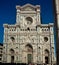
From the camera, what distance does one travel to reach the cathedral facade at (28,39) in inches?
1852

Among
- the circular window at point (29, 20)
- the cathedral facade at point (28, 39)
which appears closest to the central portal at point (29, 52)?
the cathedral facade at point (28, 39)

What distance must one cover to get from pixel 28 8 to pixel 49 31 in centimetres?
777

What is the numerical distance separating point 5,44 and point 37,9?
11.4 metres

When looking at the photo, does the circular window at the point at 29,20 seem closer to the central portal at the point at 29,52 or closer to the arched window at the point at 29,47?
the arched window at the point at 29,47

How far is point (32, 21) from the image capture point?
49.4 metres

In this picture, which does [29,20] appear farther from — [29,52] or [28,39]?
[29,52]

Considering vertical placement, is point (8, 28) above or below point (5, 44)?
above

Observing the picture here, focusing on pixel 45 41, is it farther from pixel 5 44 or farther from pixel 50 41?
pixel 5 44

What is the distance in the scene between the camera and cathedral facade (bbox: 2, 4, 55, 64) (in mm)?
47031

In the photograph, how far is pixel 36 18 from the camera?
49250 millimetres

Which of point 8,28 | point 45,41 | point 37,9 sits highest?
point 37,9

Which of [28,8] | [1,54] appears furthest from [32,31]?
[1,54]

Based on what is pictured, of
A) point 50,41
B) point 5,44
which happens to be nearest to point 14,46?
point 5,44

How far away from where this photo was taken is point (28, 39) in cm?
4809
